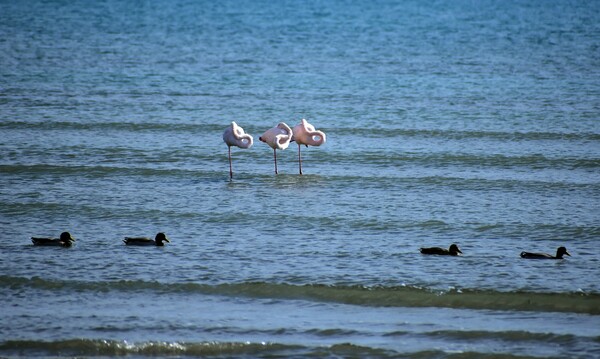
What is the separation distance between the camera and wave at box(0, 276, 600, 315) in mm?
12117

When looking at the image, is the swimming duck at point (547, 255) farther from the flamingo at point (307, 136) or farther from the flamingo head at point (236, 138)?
the flamingo head at point (236, 138)

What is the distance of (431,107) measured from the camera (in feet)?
81.7

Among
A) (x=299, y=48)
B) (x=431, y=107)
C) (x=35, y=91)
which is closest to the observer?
(x=431, y=107)

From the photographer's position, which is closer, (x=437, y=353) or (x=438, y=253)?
(x=437, y=353)

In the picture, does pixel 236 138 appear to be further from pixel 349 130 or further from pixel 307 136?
pixel 349 130

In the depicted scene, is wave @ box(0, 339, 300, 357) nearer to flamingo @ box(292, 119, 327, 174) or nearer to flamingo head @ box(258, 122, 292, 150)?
flamingo head @ box(258, 122, 292, 150)

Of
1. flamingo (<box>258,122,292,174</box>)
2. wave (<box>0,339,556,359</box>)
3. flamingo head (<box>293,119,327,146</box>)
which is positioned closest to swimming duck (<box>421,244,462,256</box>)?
wave (<box>0,339,556,359</box>)

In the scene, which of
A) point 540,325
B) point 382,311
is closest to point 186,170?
point 382,311

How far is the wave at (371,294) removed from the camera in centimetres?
1212

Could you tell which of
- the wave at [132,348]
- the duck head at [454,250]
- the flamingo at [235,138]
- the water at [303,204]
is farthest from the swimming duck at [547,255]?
the flamingo at [235,138]

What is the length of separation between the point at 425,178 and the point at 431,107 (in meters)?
6.82

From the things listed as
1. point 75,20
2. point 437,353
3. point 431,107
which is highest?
point 75,20

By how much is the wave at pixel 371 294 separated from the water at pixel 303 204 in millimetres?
28

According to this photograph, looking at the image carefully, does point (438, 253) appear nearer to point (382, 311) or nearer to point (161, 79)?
point (382, 311)
